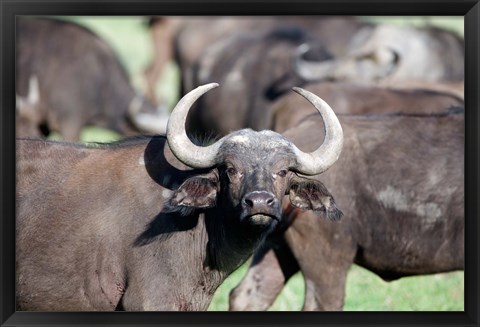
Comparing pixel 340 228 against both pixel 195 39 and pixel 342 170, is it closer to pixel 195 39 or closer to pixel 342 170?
pixel 342 170

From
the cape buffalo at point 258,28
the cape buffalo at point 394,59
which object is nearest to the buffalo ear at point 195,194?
the cape buffalo at point 394,59

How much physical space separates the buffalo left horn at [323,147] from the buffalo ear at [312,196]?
0.11 m

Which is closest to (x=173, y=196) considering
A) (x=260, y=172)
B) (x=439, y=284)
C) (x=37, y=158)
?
(x=260, y=172)

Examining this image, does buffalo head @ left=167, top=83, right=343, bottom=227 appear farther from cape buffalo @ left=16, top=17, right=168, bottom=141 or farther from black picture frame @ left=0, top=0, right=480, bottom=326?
cape buffalo @ left=16, top=17, right=168, bottom=141

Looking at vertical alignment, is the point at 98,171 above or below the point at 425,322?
above

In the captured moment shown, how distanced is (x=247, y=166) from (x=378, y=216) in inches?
81.6

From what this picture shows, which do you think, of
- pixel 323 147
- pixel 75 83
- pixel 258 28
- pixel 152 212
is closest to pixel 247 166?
pixel 323 147

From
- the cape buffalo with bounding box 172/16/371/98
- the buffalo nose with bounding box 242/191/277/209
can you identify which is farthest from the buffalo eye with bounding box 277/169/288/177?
the cape buffalo with bounding box 172/16/371/98

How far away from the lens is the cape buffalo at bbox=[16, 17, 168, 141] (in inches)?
603

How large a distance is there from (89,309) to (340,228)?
2.19m

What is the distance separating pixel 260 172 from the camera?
6824 mm

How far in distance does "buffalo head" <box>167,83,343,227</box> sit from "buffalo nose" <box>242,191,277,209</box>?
78 mm
